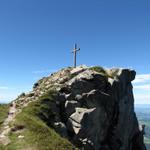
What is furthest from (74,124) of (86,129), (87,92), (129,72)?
(129,72)

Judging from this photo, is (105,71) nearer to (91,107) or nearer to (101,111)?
(101,111)

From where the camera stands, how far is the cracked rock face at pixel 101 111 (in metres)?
40.8

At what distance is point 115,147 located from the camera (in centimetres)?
5334

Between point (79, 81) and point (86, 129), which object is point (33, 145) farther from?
point (79, 81)

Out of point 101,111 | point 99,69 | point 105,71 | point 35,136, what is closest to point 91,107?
point 101,111

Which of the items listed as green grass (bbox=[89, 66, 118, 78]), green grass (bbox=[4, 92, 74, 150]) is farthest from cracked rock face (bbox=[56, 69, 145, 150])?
green grass (bbox=[4, 92, 74, 150])

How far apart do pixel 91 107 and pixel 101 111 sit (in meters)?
2.74

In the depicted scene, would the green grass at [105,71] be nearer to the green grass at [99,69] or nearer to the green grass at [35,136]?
the green grass at [99,69]

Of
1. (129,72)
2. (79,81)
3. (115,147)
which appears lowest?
(115,147)

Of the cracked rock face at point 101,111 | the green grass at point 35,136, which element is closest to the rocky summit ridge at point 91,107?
the cracked rock face at point 101,111

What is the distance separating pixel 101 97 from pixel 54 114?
47.9ft

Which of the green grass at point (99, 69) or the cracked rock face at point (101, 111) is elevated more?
the green grass at point (99, 69)

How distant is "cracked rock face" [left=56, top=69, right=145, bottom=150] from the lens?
40.8 m

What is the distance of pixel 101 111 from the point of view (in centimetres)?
4884
